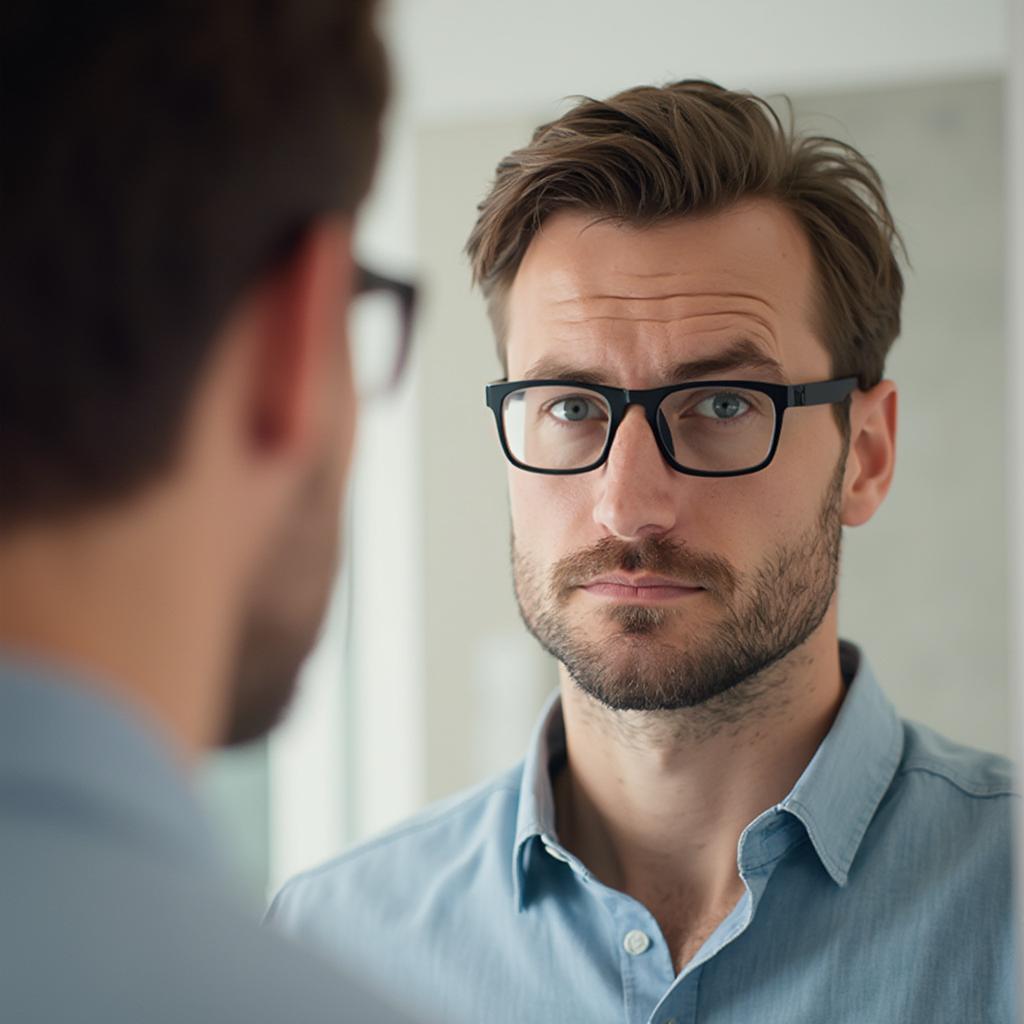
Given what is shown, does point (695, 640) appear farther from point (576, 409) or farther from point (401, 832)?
point (401, 832)

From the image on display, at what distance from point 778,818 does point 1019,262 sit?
0.70 meters

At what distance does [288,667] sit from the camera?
0.58 metres

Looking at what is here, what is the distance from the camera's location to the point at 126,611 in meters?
0.48

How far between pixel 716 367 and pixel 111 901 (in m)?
0.94

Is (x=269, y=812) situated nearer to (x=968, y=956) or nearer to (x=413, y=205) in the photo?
(x=413, y=205)

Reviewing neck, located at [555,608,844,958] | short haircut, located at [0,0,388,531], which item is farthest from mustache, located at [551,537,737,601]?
short haircut, located at [0,0,388,531]

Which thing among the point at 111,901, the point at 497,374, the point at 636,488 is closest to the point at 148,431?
the point at 111,901

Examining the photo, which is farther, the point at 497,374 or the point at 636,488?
the point at 497,374

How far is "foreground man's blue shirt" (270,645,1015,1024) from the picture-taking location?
3.75ft

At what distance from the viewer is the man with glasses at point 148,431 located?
0.44 meters

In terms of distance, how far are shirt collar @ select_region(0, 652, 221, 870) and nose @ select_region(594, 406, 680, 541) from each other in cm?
79

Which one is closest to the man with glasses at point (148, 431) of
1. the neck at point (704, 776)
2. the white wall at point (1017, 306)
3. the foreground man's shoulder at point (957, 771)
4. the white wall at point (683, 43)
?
the white wall at point (1017, 306)

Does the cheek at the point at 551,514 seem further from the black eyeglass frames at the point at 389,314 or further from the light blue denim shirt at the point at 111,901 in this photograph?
the light blue denim shirt at the point at 111,901

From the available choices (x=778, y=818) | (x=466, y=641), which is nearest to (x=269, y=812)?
(x=466, y=641)
